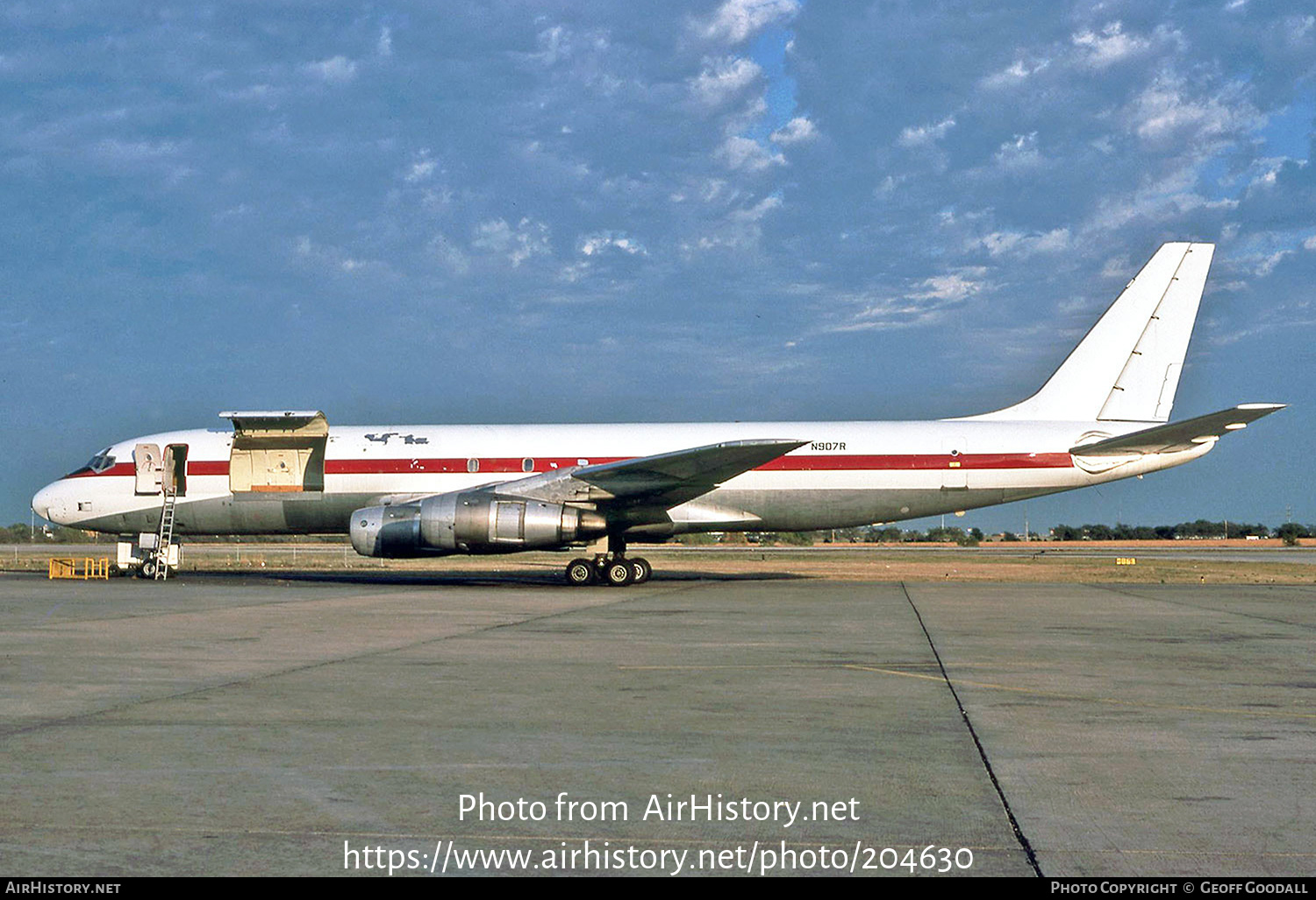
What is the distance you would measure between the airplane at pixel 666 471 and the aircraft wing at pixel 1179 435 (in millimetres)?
58

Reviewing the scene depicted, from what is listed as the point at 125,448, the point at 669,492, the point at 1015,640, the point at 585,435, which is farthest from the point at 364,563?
the point at 1015,640

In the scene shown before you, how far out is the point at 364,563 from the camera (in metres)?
37.4

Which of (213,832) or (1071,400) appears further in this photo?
(1071,400)

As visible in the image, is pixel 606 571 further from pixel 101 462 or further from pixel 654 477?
pixel 101 462

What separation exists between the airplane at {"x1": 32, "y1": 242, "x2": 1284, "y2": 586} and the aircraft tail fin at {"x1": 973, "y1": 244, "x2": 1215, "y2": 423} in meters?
0.04

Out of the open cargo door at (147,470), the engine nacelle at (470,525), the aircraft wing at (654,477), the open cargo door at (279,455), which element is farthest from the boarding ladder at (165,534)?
the aircraft wing at (654,477)

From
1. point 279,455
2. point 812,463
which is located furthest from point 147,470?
point 812,463

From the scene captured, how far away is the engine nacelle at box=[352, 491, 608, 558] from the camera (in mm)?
21203

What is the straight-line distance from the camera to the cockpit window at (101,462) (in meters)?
26.0

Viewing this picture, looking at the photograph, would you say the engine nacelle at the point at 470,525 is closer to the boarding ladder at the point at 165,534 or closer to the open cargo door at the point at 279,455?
the open cargo door at the point at 279,455

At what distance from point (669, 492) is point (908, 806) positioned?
688 inches

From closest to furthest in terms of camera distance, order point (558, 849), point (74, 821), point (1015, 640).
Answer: point (558, 849) < point (74, 821) < point (1015, 640)

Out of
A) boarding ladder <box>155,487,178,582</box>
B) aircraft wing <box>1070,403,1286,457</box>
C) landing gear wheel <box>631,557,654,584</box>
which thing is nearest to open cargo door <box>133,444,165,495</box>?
boarding ladder <box>155,487,178,582</box>

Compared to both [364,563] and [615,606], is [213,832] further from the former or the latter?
[364,563]
